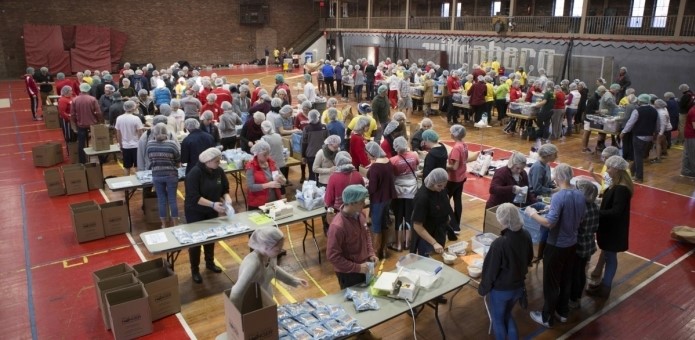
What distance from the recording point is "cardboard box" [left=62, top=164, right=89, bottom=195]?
9055 millimetres

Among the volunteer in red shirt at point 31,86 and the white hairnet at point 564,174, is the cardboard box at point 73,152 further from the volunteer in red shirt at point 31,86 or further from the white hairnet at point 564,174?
the white hairnet at point 564,174

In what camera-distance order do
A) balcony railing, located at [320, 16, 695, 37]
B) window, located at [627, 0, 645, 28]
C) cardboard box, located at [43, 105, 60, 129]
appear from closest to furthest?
cardboard box, located at [43, 105, 60, 129] < balcony railing, located at [320, 16, 695, 37] < window, located at [627, 0, 645, 28]

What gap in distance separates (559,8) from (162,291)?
23061 millimetres

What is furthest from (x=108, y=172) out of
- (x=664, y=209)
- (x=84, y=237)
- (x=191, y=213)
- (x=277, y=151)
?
(x=664, y=209)

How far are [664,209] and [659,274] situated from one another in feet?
9.07

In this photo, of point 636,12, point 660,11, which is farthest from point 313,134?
point 636,12

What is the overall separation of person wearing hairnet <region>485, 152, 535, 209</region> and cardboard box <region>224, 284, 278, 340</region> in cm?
348

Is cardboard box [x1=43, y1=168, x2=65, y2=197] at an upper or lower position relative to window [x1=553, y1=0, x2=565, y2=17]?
lower

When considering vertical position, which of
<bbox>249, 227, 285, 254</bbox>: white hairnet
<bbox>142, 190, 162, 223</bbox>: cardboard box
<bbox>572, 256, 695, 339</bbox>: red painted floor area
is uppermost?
<bbox>249, 227, 285, 254</bbox>: white hairnet

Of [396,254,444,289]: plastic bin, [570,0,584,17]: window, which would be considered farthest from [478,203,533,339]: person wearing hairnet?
[570,0,584,17]: window

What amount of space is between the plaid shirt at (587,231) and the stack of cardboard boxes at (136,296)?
14.3 feet

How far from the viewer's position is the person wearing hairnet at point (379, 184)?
5.92 m

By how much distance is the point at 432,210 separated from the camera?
4945 mm

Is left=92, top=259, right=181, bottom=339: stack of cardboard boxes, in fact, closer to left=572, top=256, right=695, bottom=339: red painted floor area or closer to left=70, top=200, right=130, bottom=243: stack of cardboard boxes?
left=70, top=200, right=130, bottom=243: stack of cardboard boxes
